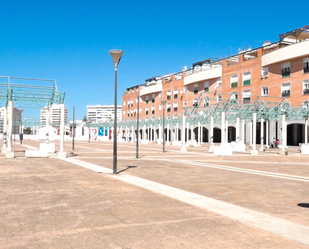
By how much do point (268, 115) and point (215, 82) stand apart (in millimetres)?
21790

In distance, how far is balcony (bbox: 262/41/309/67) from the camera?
3883 centimetres

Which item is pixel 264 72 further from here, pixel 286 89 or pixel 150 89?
pixel 150 89

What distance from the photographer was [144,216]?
654 cm

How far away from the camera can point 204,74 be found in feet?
189

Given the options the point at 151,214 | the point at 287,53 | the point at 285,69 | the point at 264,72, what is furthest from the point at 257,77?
the point at 151,214

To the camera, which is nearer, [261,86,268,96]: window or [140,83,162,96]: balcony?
[261,86,268,96]: window

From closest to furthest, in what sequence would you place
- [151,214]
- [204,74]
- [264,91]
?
[151,214] < [264,91] < [204,74]

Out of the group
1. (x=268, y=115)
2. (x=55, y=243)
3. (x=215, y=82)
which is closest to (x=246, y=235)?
(x=55, y=243)

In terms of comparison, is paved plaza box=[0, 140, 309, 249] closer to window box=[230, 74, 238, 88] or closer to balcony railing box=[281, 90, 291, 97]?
balcony railing box=[281, 90, 291, 97]

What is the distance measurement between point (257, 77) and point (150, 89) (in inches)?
1336

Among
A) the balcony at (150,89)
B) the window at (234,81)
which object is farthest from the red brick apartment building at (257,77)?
the balcony at (150,89)

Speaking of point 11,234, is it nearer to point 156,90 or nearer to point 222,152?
point 222,152

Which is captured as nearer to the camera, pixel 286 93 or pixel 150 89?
pixel 286 93

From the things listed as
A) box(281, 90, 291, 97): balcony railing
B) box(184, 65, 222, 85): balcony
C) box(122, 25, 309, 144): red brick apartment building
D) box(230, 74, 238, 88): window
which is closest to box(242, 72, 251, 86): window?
box(122, 25, 309, 144): red brick apartment building
